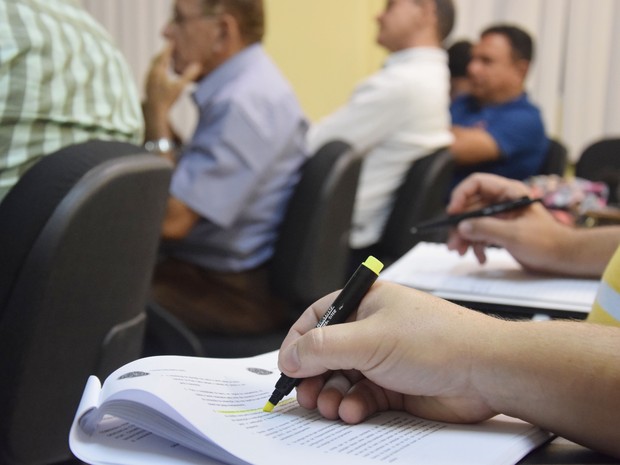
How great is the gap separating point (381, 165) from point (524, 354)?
2.41 meters

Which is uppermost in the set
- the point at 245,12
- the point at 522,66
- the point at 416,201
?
the point at 245,12

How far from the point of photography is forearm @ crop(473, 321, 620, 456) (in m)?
0.60

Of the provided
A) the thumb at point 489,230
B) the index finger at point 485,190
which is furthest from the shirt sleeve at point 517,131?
the thumb at point 489,230

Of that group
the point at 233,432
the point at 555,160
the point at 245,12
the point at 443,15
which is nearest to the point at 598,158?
the point at 555,160

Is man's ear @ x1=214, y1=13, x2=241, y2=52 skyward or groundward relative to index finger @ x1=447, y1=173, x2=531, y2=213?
skyward

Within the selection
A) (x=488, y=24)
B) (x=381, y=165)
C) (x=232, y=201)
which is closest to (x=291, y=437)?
(x=232, y=201)

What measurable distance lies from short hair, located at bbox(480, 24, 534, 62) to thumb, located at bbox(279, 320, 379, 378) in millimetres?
3583

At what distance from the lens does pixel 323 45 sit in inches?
183

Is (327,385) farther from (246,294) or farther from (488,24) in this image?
(488,24)

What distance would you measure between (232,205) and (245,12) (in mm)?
690

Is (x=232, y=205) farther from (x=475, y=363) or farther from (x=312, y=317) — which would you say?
(x=475, y=363)

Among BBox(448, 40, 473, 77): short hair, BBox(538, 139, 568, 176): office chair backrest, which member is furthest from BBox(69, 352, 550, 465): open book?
BBox(448, 40, 473, 77): short hair

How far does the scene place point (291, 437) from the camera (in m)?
0.59

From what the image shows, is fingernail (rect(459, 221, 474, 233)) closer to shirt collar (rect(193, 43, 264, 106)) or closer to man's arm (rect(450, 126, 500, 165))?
shirt collar (rect(193, 43, 264, 106))
